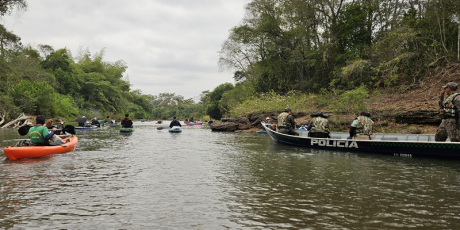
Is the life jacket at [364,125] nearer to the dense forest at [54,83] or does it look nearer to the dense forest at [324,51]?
the dense forest at [324,51]

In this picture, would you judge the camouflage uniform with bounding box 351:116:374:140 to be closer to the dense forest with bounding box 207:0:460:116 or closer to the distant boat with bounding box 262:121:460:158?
the distant boat with bounding box 262:121:460:158

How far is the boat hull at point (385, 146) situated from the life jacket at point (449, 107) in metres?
1.13

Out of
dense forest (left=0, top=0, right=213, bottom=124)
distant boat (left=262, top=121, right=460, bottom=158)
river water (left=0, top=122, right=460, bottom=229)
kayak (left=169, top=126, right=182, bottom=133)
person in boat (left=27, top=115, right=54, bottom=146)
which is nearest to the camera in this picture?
river water (left=0, top=122, right=460, bottom=229)

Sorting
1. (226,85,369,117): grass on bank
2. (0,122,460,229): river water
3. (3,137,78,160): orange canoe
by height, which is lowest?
(0,122,460,229): river water

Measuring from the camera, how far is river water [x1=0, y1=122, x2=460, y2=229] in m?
4.24

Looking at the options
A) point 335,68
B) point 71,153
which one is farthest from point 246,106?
point 71,153

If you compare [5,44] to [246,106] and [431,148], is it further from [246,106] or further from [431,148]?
[431,148]

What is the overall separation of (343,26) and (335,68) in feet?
12.8

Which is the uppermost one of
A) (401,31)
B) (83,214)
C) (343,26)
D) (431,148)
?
(343,26)

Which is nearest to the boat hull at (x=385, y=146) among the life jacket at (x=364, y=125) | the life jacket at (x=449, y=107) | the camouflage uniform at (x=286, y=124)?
the camouflage uniform at (x=286, y=124)

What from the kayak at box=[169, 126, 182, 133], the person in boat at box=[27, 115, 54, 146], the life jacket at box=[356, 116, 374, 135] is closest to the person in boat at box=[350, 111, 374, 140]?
the life jacket at box=[356, 116, 374, 135]

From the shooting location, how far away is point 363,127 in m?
12.0

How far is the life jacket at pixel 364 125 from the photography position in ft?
38.9

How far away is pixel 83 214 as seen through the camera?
4547 millimetres
